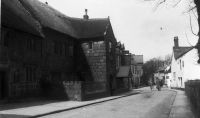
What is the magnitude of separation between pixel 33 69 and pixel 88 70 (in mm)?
13444

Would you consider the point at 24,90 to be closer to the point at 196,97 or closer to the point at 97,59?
the point at 97,59

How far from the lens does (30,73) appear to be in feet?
92.8

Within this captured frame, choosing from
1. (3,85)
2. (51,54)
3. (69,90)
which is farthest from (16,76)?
(51,54)

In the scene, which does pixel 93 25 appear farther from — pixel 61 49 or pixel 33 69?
pixel 33 69

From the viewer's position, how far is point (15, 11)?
1078 inches

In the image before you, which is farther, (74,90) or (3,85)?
(74,90)

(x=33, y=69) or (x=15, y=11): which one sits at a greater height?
(x=15, y=11)

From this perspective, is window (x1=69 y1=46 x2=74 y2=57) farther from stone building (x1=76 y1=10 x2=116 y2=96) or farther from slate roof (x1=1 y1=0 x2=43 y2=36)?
slate roof (x1=1 y1=0 x2=43 y2=36)

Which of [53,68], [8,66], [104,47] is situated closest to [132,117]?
[8,66]

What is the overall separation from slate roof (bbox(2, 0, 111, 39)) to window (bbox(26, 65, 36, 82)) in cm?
318

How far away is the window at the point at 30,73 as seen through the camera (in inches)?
1089

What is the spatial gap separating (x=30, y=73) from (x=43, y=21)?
6.53 meters

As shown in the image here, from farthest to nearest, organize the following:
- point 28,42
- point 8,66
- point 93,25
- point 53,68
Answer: point 93,25
point 53,68
point 28,42
point 8,66

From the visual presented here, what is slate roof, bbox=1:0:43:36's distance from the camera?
2431 cm
